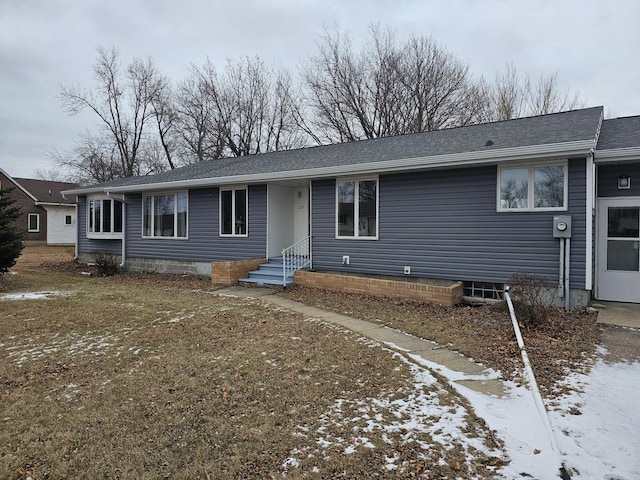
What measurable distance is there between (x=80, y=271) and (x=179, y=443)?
13.1 metres

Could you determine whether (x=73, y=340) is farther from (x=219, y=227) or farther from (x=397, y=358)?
(x=219, y=227)

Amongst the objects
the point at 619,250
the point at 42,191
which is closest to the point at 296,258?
the point at 619,250

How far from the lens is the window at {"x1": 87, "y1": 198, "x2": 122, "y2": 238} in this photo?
1440 centimetres

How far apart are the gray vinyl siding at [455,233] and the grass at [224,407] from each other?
346 cm

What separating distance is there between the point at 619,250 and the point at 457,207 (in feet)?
10.0

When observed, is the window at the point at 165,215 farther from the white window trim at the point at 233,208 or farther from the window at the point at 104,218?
the window at the point at 104,218

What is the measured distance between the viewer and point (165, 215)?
13016mm

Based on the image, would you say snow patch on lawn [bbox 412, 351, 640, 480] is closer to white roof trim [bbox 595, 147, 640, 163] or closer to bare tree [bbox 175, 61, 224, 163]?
white roof trim [bbox 595, 147, 640, 163]

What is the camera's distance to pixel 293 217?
38.2 ft

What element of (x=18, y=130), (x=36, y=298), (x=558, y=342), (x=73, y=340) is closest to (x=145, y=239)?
(x=36, y=298)

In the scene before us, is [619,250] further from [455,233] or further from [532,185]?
[455,233]

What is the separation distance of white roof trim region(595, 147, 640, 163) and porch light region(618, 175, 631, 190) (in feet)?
2.27

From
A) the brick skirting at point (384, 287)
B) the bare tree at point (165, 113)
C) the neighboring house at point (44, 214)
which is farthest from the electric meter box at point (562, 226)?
the neighboring house at point (44, 214)

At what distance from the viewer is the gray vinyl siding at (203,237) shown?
36.1 feet
